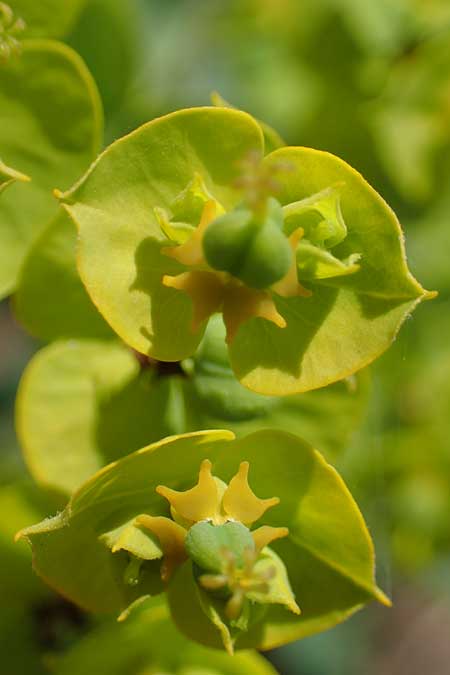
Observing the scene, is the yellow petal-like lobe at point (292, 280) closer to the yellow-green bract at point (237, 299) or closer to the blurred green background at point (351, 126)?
the yellow-green bract at point (237, 299)

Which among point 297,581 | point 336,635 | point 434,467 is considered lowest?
point 336,635

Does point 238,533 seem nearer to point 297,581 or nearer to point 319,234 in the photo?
point 297,581

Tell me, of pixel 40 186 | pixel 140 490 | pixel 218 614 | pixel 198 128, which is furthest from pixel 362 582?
pixel 40 186

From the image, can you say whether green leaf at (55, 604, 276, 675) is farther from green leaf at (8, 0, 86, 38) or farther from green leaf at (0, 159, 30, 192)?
green leaf at (8, 0, 86, 38)

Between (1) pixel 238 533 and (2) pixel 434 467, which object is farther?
(2) pixel 434 467

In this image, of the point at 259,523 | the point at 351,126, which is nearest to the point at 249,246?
Answer: the point at 259,523

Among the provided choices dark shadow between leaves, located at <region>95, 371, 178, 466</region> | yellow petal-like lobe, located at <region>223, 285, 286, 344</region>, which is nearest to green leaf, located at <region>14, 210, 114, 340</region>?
dark shadow between leaves, located at <region>95, 371, 178, 466</region>

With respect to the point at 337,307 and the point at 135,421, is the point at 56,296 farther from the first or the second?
the point at 337,307
